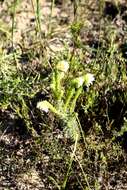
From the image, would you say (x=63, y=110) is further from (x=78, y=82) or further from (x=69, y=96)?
(x=78, y=82)

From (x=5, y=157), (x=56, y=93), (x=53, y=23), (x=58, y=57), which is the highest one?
(x=53, y=23)

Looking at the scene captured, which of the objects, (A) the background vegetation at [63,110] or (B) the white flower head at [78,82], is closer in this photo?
(B) the white flower head at [78,82]

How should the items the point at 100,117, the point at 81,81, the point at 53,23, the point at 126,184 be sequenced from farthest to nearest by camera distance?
the point at 53,23
the point at 100,117
the point at 126,184
the point at 81,81

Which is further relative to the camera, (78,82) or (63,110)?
(63,110)

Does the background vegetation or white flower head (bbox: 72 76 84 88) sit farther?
the background vegetation

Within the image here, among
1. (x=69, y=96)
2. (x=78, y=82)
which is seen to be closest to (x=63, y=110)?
(x=69, y=96)

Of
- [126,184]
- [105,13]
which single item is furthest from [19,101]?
[105,13]

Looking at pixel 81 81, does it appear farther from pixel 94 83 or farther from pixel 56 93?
pixel 94 83

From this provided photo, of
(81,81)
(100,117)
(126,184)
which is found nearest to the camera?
(81,81)

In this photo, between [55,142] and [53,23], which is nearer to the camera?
[55,142]

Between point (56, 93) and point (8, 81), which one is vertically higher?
point (8, 81)
